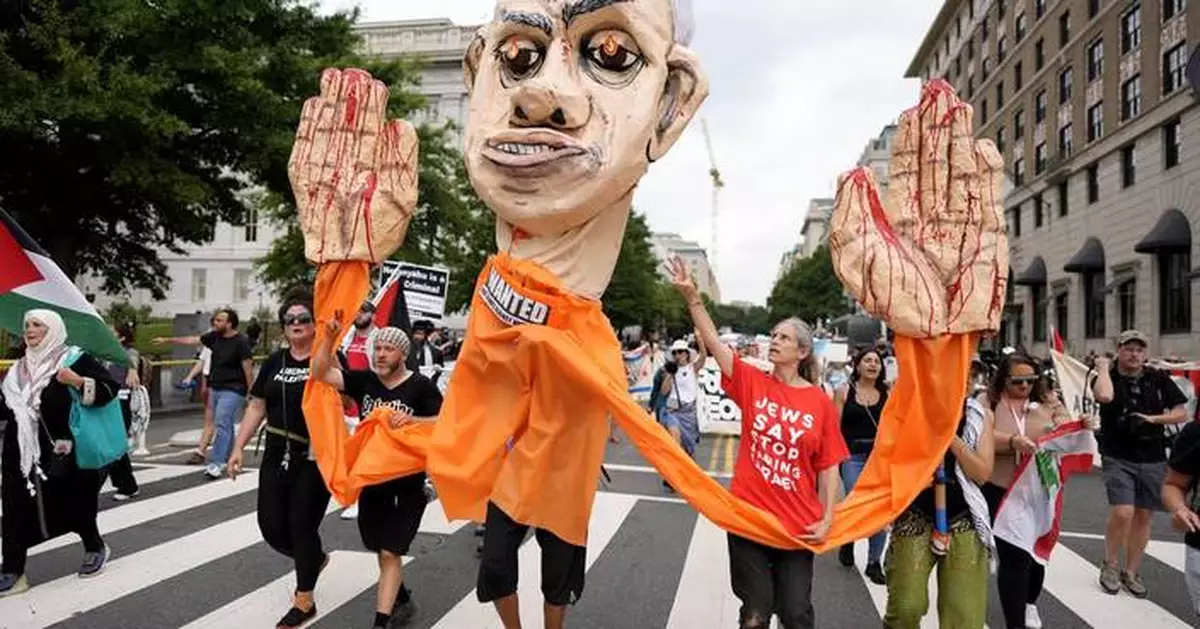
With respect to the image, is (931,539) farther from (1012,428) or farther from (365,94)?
(365,94)

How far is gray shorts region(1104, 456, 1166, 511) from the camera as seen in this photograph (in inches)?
215

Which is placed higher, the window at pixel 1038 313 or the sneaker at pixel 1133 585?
the window at pixel 1038 313

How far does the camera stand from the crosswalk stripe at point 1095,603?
4.85 meters

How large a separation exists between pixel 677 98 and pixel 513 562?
2247 mm

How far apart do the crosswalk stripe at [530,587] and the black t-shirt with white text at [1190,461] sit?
322 cm

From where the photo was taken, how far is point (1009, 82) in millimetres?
37219

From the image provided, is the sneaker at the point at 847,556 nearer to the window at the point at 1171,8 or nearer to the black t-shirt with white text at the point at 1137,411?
the black t-shirt with white text at the point at 1137,411

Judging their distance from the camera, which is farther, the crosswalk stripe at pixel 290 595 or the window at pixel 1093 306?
the window at pixel 1093 306

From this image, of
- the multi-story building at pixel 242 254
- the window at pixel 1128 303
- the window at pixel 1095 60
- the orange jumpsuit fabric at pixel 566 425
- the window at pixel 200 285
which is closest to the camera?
the orange jumpsuit fabric at pixel 566 425

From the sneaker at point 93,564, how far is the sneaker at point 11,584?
0.32m

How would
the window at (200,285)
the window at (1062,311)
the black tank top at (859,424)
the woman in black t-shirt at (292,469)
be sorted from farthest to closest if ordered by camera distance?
the window at (200,285)
the window at (1062,311)
the black tank top at (859,424)
the woman in black t-shirt at (292,469)

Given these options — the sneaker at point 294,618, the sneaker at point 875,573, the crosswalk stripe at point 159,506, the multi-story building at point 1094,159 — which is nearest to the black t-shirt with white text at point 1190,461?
the sneaker at point 875,573

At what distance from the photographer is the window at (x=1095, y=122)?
27984mm

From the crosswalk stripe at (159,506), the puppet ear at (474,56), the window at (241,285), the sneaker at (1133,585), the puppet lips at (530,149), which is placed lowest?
the sneaker at (1133,585)
